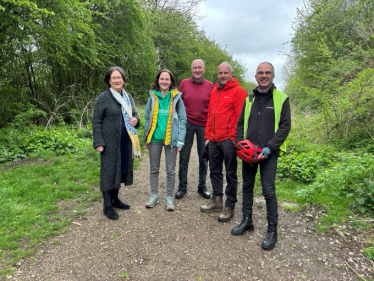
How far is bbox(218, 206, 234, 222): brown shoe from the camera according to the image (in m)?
3.59

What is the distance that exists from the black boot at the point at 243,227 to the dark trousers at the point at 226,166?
1.25ft

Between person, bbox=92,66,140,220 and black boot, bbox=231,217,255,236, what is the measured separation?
1.66m

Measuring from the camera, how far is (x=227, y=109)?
346cm

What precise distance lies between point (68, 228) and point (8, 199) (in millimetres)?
1328

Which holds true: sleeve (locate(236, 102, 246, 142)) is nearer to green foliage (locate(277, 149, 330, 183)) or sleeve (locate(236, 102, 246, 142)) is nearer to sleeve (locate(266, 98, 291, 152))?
sleeve (locate(266, 98, 291, 152))

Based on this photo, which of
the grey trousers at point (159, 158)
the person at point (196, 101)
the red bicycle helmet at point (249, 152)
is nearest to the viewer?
the red bicycle helmet at point (249, 152)

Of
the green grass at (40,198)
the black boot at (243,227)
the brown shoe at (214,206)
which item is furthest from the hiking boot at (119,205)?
the black boot at (243,227)

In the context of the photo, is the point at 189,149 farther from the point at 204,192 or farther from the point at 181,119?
the point at 204,192

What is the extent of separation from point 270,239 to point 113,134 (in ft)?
7.95

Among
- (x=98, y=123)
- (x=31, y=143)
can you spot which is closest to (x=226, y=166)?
(x=98, y=123)

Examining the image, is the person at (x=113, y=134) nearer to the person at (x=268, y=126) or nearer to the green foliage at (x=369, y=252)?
the person at (x=268, y=126)

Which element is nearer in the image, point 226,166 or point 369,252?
point 369,252

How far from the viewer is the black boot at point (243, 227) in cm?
326

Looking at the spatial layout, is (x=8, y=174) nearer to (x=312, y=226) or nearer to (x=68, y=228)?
(x=68, y=228)
